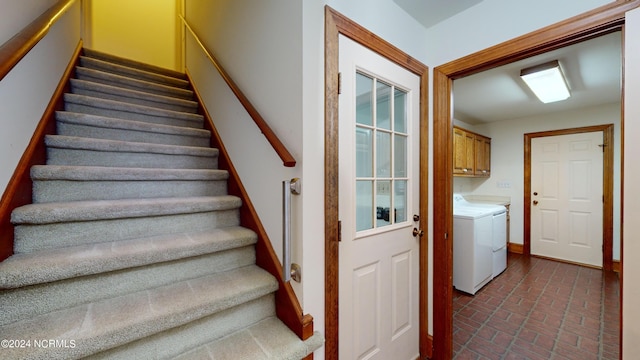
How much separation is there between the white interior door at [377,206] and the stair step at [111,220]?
2.60 ft

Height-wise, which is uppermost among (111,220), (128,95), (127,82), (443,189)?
(127,82)

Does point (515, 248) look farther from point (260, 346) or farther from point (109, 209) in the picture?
point (109, 209)

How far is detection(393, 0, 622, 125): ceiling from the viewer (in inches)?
69.2

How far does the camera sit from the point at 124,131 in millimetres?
1881

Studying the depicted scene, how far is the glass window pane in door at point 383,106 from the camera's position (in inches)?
63.2

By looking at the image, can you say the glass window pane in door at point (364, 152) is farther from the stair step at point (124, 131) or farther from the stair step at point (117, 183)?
the stair step at point (124, 131)

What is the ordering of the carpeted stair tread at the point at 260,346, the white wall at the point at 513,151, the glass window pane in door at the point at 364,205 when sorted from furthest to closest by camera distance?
the white wall at the point at 513,151 < the glass window pane in door at the point at 364,205 < the carpeted stair tread at the point at 260,346

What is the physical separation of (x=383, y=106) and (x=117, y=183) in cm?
172


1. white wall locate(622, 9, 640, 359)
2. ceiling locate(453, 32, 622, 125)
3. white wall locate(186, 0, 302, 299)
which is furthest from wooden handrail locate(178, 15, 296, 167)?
ceiling locate(453, 32, 622, 125)

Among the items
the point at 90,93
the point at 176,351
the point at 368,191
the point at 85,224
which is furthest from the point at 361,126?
the point at 90,93

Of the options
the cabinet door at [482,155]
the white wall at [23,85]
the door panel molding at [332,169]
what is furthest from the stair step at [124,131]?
the cabinet door at [482,155]

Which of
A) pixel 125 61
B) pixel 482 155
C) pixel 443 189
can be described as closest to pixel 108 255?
pixel 443 189

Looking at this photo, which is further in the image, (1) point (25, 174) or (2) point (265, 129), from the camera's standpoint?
(2) point (265, 129)

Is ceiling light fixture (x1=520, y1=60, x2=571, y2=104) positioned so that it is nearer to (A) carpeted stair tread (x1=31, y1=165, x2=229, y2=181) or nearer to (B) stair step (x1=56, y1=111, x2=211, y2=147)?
(A) carpeted stair tread (x1=31, y1=165, x2=229, y2=181)
